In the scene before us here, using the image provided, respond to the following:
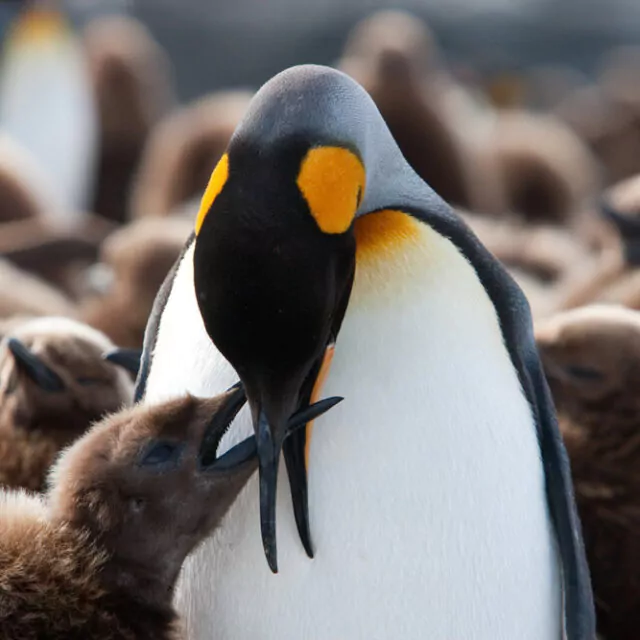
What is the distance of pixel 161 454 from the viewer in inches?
82.2

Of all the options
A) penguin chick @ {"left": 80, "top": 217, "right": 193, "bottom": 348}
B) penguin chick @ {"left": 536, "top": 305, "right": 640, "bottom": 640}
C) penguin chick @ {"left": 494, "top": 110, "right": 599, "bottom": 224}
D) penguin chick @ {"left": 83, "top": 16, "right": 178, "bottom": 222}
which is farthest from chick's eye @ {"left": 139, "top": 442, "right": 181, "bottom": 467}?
penguin chick @ {"left": 83, "top": 16, "right": 178, "bottom": 222}

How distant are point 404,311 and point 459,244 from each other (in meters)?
0.15

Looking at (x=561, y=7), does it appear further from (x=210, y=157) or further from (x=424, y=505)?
(x=424, y=505)

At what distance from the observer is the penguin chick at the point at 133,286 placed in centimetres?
384

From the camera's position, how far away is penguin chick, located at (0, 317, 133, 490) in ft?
8.67

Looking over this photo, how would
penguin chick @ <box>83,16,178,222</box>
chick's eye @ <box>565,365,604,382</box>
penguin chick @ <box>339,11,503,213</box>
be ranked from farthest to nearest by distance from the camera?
penguin chick @ <box>83,16,178,222</box> → penguin chick @ <box>339,11,503,213</box> → chick's eye @ <box>565,365,604,382</box>

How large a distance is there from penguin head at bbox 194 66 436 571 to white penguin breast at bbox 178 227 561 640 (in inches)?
5.4

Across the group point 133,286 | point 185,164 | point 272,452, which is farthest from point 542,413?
point 185,164

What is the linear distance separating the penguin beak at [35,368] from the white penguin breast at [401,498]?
2.23ft

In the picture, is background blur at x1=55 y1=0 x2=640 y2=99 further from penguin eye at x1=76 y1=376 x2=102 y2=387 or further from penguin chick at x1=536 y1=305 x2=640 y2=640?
penguin eye at x1=76 y1=376 x2=102 y2=387

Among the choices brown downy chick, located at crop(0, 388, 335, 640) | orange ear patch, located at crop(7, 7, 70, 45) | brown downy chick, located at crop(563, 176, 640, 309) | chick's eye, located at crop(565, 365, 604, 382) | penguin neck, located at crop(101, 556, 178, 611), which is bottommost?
penguin neck, located at crop(101, 556, 178, 611)

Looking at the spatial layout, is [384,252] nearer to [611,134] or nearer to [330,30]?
[611,134]

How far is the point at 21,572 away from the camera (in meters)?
1.99

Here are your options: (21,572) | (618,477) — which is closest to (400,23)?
(618,477)
